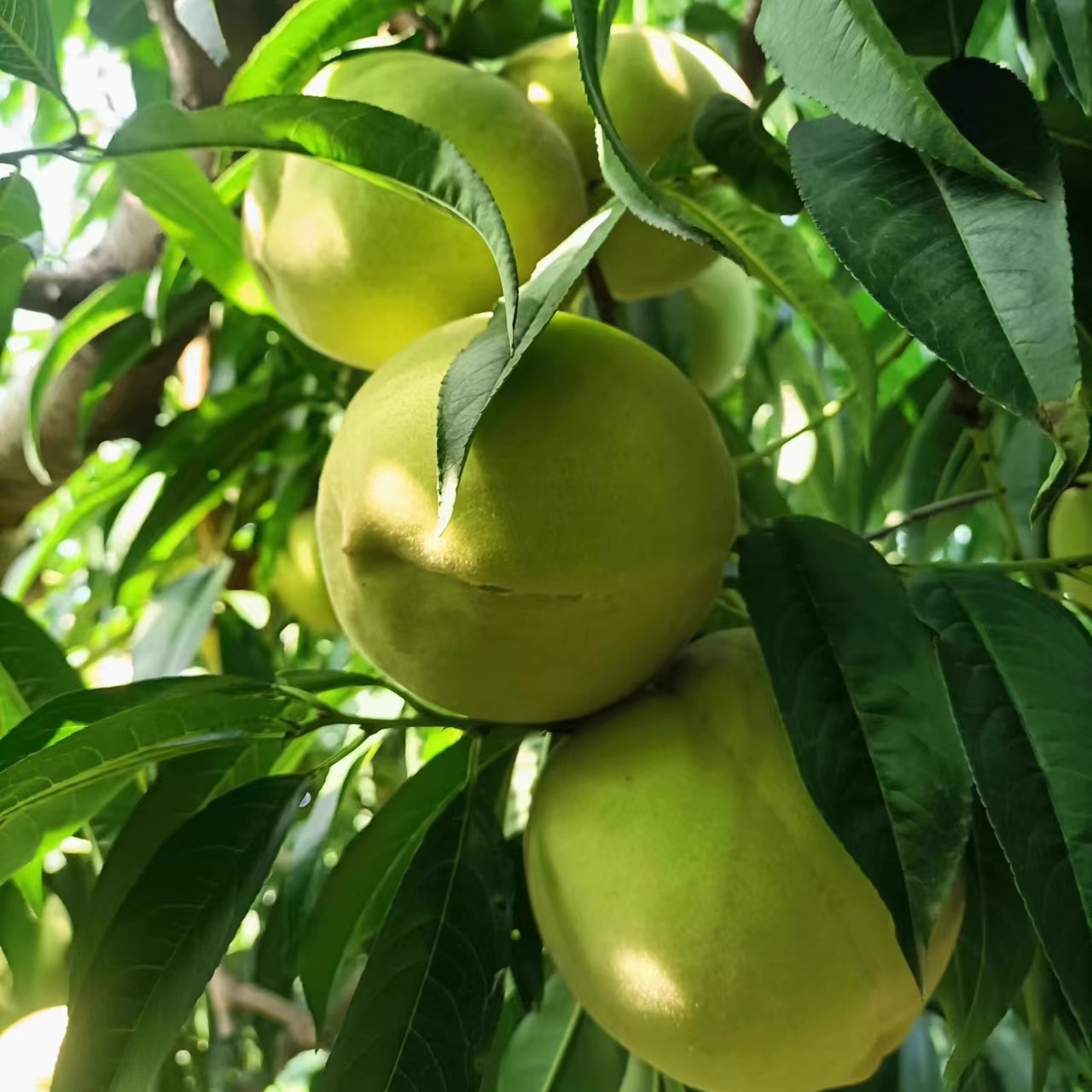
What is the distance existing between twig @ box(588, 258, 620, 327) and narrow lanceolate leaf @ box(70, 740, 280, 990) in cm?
29

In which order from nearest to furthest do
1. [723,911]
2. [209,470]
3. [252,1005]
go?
[723,911]
[209,470]
[252,1005]

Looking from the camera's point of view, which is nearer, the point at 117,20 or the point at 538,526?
the point at 538,526

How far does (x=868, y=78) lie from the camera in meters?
0.32

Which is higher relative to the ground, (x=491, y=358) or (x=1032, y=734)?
(x=491, y=358)

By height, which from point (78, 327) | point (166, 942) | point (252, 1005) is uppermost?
point (78, 327)

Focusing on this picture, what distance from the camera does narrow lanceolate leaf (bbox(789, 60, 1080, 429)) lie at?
1.03ft

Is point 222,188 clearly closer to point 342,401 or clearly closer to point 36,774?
point 342,401

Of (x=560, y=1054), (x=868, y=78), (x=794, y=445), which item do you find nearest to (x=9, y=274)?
(x=868, y=78)

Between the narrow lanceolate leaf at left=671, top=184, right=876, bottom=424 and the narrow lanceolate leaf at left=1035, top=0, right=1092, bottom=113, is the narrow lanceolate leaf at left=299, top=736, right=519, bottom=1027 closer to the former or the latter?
the narrow lanceolate leaf at left=671, top=184, right=876, bottom=424

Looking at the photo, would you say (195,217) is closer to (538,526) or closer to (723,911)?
(538,526)

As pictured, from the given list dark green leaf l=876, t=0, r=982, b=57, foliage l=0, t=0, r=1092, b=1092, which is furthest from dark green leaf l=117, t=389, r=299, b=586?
dark green leaf l=876, t=0, r=982, b=57

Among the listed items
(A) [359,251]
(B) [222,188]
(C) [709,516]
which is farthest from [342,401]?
Result: (C) [709,516]

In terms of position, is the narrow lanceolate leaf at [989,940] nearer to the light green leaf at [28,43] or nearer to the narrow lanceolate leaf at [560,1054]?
the narrow lanceolate leaf at [560,1054]

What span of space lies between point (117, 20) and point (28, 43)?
0.24 metres
